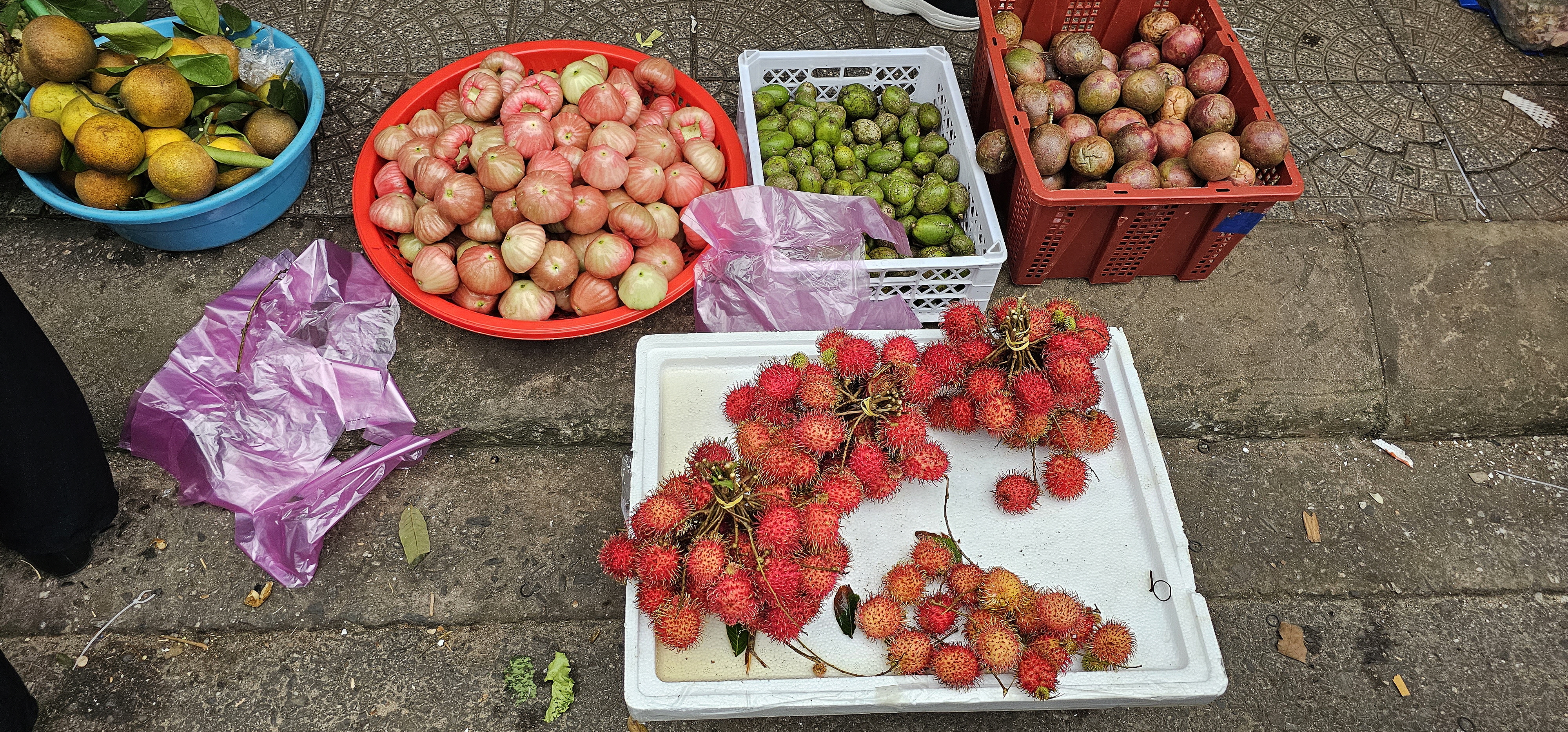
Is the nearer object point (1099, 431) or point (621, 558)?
point (621, 558)

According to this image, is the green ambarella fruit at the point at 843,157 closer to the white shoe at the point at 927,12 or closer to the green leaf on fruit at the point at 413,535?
the white shoe at the point at 927,12

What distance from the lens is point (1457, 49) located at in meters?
3.37

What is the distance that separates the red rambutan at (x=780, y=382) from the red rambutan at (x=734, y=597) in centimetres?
37

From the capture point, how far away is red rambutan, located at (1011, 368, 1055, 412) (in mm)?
1678

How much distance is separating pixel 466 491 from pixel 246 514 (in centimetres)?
56

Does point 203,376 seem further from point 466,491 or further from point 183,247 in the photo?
point 466,491

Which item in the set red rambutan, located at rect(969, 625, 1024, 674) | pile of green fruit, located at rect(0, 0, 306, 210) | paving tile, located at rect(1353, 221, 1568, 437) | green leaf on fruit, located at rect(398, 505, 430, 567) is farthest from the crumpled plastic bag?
paving tile, located at rect(1353, 221, 1568, 437)

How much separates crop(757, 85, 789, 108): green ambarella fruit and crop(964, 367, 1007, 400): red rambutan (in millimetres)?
1354

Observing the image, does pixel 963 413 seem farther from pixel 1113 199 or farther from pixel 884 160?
pixel 884 160

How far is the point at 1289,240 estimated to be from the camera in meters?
2.86

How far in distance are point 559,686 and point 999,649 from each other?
1.19 m

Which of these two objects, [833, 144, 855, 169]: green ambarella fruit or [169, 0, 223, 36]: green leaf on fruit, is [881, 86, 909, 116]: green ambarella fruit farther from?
[169, 0, 223, 36]: green leaf on fruit

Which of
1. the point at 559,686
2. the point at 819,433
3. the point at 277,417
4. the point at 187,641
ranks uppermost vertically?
the point at 819,433

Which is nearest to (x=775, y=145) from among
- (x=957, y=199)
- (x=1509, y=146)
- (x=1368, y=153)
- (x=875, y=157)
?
(x=875, y=157)
